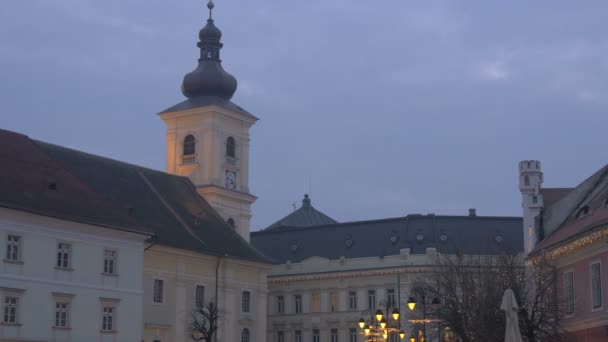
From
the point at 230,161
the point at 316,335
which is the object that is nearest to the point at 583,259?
the point at 230,161

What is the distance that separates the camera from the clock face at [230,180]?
84812 millimetres

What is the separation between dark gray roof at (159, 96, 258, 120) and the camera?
8525cm

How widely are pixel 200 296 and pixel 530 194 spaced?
2324 cm

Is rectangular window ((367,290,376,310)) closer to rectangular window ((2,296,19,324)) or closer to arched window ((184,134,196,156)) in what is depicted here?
arched window ((184,134,196,156))

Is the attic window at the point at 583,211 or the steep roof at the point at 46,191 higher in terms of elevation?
the steep roof at the point at 46,191

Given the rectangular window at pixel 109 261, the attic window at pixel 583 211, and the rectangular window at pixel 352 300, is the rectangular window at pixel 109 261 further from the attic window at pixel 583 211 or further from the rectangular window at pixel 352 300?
the rectangular window at pixel 352 300

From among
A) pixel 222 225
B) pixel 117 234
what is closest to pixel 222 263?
A: pixel 222 225

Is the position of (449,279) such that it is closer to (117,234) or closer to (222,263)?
(117,234)

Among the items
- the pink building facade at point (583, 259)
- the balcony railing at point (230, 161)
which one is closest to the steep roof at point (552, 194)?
the pink building facade at point (583, 259)

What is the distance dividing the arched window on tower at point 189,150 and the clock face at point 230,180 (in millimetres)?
2776

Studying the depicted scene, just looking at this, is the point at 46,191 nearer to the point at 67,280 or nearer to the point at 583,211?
the point at 67,280

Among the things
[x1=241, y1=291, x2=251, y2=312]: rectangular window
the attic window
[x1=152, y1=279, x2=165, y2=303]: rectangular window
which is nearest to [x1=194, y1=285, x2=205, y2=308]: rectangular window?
[x1=152, y1=279, x2=165, y2=303]: rectangular window

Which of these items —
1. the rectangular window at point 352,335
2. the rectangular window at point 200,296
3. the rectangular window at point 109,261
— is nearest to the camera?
the rectangular window at point 109,261

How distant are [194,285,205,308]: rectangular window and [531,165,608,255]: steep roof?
24.3 meters
